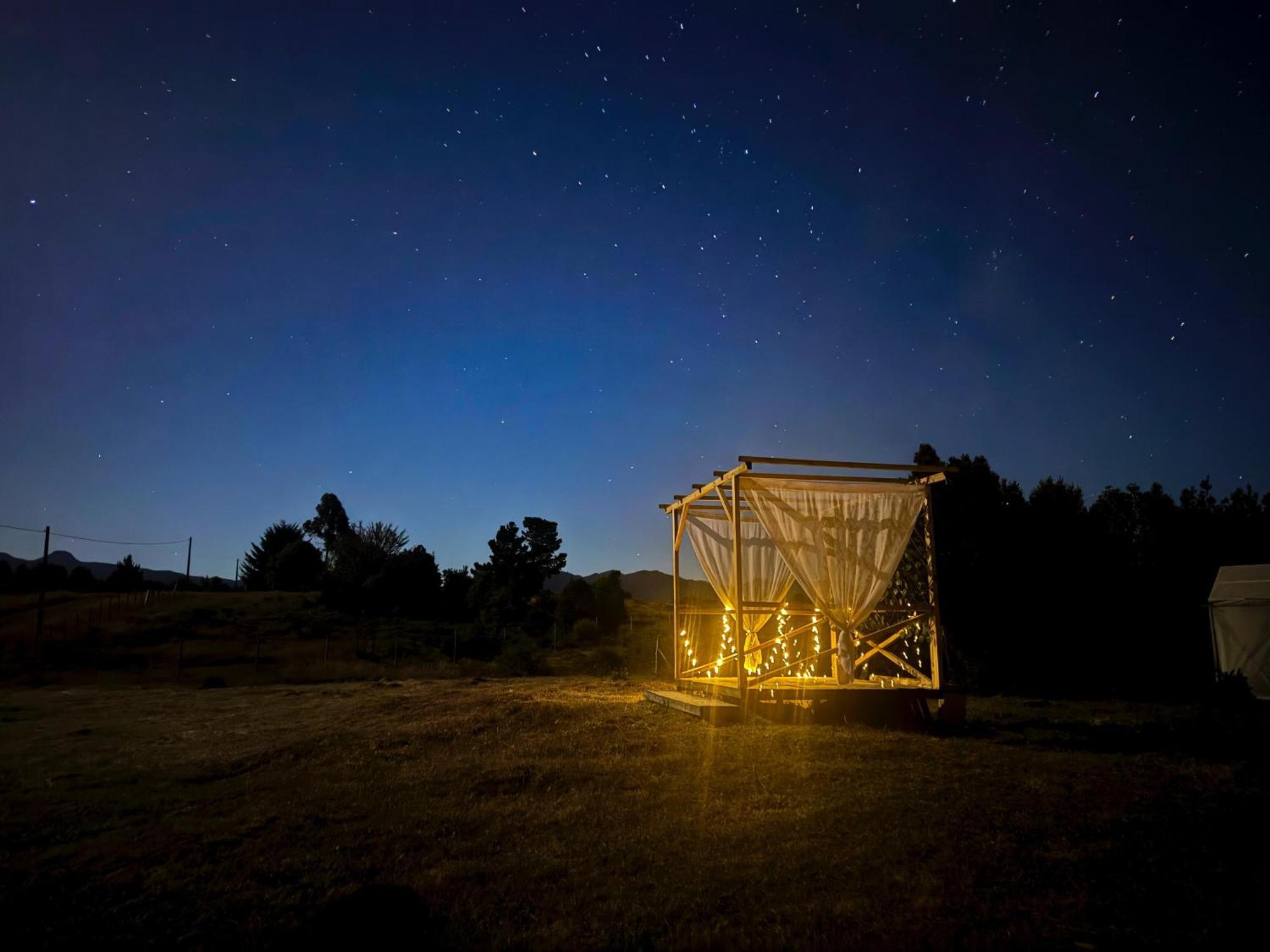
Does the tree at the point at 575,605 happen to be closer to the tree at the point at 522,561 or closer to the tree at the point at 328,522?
the tree at the point at 522,561

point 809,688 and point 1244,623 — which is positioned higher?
point 1244,623

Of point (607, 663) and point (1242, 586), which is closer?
point (1242, 586)

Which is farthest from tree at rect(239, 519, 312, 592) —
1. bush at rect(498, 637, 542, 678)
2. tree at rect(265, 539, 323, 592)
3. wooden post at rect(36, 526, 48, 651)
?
bush at rect(498, 637, 542, 678)

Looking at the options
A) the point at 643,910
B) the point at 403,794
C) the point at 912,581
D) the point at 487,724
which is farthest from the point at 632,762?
the point at 912,581

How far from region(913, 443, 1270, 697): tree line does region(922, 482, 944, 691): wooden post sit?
15.7 feet

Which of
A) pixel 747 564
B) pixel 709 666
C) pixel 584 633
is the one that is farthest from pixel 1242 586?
pixel 584 633

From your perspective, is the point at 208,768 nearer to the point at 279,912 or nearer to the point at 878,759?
the point at 279,912

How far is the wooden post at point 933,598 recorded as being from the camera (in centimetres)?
1016

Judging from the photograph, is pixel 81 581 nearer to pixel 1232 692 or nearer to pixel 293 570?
pixel 293 570

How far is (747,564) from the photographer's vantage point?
1178cm

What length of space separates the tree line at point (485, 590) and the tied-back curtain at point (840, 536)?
15.4 m

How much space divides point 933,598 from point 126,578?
53.4 m

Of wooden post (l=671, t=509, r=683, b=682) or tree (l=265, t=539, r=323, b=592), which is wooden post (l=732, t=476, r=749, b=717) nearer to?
wooden post (l=671, t=509, r=683, b=682)

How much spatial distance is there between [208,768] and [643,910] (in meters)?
5.28
